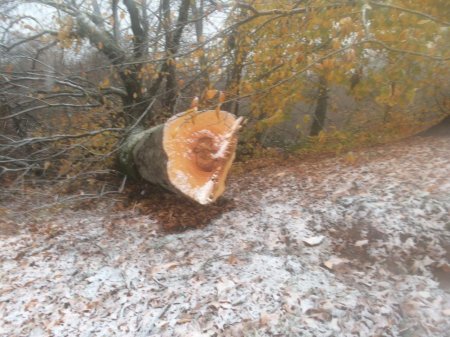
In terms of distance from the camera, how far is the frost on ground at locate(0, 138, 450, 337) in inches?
115

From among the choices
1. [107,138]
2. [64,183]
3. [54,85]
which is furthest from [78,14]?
[64,183]

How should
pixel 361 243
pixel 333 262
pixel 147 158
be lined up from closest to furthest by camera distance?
pixel 333 262, pixel 361 243, pixel 147 158

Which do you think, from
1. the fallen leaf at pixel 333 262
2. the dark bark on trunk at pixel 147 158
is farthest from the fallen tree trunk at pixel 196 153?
the fallen leaf at pixel 333 262

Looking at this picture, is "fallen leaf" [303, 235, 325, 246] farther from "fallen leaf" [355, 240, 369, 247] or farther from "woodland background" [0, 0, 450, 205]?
"woodland background" [0, 0, 450, 205]

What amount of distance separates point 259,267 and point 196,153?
1.59m

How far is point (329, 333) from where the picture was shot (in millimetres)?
2736

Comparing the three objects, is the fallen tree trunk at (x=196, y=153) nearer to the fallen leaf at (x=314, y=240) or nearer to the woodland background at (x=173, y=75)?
the woodland background at (x=173, y=75)

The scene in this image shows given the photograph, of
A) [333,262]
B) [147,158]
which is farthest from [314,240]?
[147,158]

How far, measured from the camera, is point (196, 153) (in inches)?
174

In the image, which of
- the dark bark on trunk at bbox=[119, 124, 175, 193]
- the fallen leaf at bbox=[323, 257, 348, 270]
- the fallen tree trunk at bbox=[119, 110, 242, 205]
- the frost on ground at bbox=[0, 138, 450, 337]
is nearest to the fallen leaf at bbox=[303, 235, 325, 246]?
the frost on ground at bbox=[0, 138, 450, 337]

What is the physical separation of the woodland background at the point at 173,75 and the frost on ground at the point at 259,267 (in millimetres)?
1000

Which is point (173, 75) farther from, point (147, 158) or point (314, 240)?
point (314, 240)

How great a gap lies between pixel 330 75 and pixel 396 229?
2.08m

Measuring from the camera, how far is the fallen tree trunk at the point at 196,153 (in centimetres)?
423
